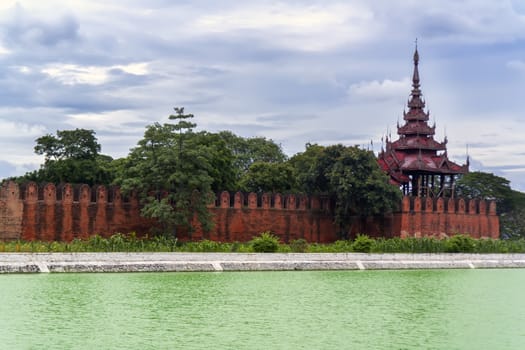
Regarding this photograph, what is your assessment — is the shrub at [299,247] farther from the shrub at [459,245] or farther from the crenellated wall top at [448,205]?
the crenellated wall top at [448,205]

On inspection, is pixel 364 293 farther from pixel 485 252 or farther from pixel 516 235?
pixel 516 235

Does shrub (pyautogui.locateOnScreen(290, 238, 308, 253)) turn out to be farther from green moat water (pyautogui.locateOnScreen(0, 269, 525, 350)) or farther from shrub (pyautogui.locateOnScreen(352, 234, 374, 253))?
green moat water (pyautogui.locateOnScreen(0, 269, 525, 350))

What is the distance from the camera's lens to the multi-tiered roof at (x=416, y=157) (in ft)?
164

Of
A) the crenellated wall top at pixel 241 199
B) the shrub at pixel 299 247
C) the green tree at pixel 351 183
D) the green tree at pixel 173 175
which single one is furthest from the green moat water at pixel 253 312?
the green tree at pixel 351 183

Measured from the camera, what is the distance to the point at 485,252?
40.3 m

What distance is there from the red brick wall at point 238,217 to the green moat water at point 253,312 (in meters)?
Result: 12.5

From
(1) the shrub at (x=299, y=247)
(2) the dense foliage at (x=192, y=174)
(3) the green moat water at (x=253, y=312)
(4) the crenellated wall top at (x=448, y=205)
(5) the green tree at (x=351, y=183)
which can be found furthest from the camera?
(4) the crenellated wall top at (x=448, y=205)

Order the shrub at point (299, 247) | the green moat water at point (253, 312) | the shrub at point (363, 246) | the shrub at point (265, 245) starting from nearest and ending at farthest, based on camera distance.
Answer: the green moat water at point (253, 312), the shrub at point (265, 245), the shrub at point (299, 247), the shrub at point (363, 246)

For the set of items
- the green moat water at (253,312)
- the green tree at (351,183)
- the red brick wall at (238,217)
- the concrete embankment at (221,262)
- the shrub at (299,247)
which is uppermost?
the green tree at (351,183)

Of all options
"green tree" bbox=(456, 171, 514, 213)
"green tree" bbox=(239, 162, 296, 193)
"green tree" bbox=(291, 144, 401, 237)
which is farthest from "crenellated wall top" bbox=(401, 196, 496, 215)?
"green tree" bbox=(456, 171, 514, 213)

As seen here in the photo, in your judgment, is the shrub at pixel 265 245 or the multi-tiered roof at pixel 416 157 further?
the multi-tiered roof at pixel 416 157

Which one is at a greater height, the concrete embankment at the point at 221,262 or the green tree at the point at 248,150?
the green tree at the point at 248,150

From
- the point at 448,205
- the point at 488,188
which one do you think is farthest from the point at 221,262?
the point at 488,188

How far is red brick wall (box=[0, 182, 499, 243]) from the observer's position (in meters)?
39.2
